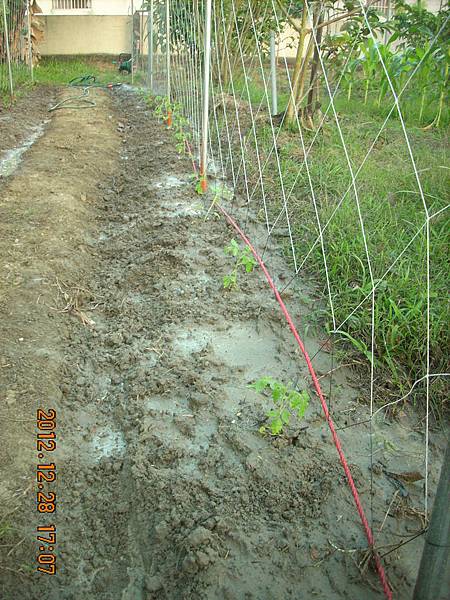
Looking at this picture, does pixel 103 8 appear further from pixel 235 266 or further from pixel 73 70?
pixel 235 266

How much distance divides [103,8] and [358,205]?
13055 mm

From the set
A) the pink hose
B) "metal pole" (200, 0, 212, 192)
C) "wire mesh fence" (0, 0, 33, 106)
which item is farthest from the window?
the pink hose

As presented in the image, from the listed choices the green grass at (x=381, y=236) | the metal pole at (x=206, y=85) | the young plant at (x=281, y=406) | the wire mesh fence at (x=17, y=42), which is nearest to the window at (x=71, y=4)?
the wire mesh fence at (x=17, y=42)

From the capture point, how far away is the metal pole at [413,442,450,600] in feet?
4.31

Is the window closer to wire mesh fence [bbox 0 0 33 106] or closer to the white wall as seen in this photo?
the white wall

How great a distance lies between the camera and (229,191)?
4.47 metres

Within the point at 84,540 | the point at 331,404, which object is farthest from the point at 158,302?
the point at 84,540

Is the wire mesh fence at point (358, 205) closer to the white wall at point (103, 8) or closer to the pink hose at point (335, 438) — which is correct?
the pink hose at point (335, 438)

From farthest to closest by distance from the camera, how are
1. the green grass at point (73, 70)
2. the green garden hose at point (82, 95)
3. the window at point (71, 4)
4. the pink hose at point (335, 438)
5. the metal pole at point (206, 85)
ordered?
the window at point (71, 4) < the green grass at point (73, 70) < the green garden hose at point (82, 95) < the metal pole at point (206, 85) < the pink hose at point (335, 438)

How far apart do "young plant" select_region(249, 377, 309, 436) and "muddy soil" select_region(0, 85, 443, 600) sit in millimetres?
47

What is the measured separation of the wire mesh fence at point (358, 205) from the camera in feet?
8.28

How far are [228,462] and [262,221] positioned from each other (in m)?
2.26

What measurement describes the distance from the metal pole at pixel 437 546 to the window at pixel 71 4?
1445 centimetres

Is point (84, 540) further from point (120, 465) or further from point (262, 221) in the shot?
point (262, 221)
